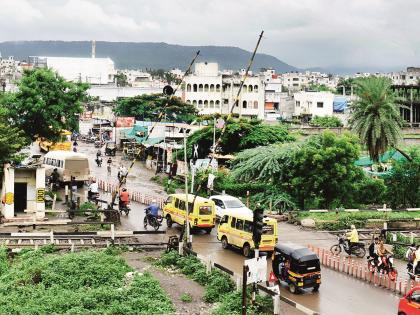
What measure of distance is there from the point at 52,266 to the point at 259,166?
1998 cm

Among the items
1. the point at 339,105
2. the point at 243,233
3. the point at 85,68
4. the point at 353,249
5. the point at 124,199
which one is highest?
the point at 85,68

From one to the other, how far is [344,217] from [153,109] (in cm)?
7108

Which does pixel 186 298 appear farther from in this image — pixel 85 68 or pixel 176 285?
pixel 85 68

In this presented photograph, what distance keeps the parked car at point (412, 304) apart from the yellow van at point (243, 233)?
832 cm

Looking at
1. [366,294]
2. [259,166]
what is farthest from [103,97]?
[366,294]

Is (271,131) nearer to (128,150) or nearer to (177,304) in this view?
(128,150)

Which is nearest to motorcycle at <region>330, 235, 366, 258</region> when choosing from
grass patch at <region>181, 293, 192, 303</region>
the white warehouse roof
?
grass patch at <region>181, 293, 192, 303</region>

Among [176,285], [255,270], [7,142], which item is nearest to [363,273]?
[255,270]

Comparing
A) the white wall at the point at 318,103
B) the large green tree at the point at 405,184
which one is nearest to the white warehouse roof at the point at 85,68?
the white wall at the point at 318,103

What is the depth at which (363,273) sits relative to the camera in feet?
78.7

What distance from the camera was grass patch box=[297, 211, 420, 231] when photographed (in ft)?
110

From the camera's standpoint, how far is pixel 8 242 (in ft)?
92.5

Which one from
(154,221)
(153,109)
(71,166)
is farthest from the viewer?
(153,109)

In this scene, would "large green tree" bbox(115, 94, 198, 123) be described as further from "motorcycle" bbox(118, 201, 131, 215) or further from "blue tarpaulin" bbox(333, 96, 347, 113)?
"motorcycle" bbox(118, 201, 131, 215)
